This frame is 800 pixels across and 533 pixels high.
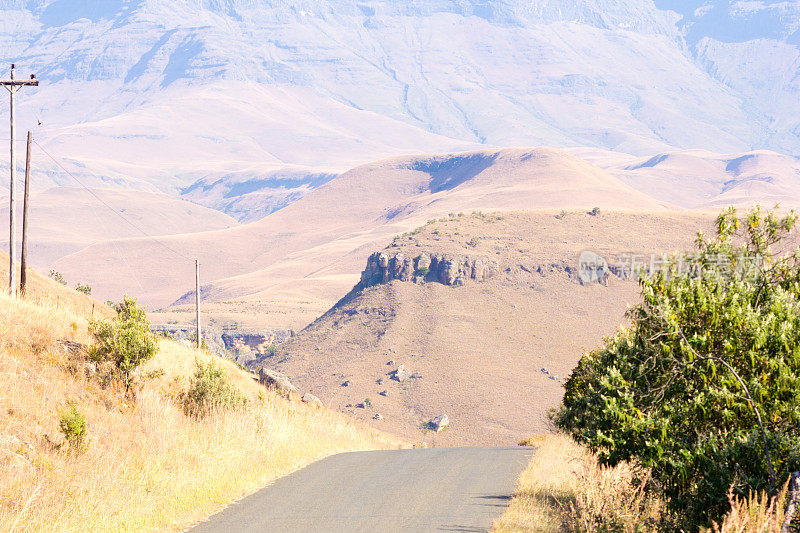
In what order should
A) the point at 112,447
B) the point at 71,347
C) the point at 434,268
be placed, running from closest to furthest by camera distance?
the point at 112,447 < the point at 71,347 < the point at 434,268

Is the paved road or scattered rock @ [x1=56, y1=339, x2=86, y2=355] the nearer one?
the paved road

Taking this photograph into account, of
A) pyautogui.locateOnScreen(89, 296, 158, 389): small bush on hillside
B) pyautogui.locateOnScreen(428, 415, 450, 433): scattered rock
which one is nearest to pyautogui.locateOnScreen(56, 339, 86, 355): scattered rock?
pyautogui.locateOnScreen(89, 296, 158, 389): small bush on hillside

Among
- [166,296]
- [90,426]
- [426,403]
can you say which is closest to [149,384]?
[90,426]

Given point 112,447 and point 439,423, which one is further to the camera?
point 439,423

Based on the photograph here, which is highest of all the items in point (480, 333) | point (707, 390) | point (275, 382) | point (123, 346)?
point (707, 390)

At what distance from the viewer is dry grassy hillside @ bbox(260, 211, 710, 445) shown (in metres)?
73.8

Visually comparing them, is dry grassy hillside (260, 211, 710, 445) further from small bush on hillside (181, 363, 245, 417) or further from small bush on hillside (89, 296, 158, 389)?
small bush on hillside (89, 296, 158, 389)

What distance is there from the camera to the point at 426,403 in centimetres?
7500

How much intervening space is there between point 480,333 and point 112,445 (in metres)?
75.7

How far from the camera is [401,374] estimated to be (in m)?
80.1

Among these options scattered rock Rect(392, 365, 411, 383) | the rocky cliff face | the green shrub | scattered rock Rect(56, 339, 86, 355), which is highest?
scattered rock Rect(56, 339, 86, 355)

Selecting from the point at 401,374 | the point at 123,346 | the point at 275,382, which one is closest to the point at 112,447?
the point at 123,346

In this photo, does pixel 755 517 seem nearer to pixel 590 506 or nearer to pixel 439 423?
pixel 590 506

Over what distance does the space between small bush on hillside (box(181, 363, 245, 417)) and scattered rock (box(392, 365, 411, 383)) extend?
2378 inches
